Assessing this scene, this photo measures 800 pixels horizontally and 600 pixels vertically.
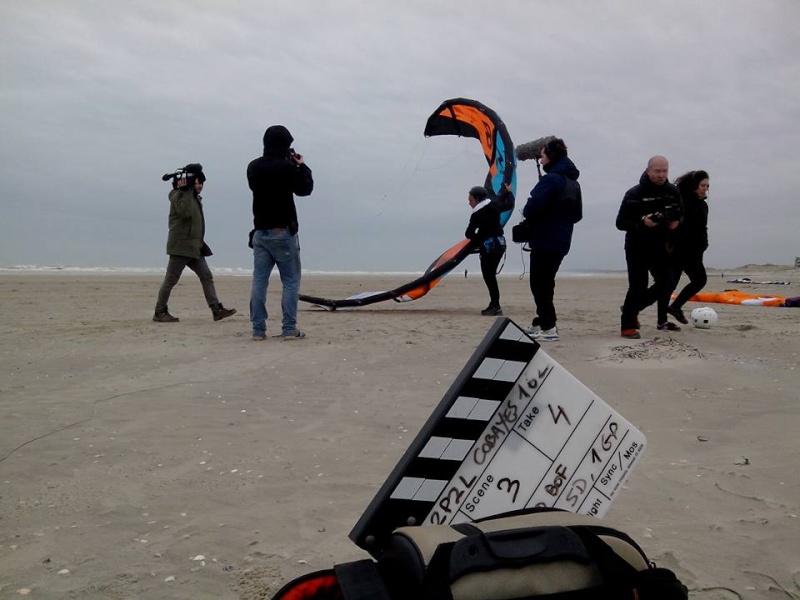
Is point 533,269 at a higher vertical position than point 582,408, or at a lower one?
higher

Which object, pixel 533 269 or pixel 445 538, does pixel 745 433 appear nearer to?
pixel 445 538

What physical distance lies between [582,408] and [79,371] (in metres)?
4.84

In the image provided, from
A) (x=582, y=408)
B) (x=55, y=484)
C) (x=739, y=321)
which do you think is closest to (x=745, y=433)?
(x=582, y=408)

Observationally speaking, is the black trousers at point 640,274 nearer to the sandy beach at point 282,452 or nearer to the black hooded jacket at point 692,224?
the sandy beach at point 282,452

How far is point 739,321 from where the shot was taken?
9617 mm

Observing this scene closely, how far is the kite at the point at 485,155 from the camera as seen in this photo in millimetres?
10336

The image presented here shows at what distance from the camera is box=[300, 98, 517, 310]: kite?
33.9 feet

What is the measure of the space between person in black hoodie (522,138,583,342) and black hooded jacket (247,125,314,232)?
2.55m

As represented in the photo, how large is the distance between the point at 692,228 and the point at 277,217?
5.27 meters

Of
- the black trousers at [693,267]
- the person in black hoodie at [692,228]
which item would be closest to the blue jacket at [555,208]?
the person in black hoodie at [692,228]

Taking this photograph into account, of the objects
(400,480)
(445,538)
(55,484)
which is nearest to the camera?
(445,538)

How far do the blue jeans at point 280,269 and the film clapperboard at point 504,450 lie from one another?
18.2ft

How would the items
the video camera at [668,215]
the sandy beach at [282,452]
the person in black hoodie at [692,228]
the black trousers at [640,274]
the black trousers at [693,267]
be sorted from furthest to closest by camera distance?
the black trousers at [693,267]
the person in black hoodie at [692,228]
the black trousers at [640,274]
the video camera at [668,215]
the sandy beach at [282,452]

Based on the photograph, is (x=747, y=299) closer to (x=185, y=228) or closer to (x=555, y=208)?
(x=555, y=208)
